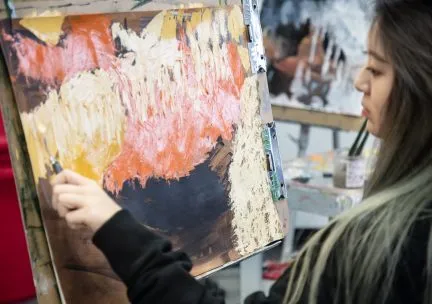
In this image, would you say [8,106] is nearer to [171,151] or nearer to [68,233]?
[68,233]

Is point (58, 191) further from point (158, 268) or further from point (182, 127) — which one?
point (182, 127)

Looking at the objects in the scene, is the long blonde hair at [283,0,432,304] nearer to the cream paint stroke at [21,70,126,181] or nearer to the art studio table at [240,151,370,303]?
the cream paint stroke at [21,70,126,181]

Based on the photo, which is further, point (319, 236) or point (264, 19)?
point (264, 19)

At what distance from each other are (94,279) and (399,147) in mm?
519

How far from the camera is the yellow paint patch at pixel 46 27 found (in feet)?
2.65

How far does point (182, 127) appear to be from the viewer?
1032 millimetres

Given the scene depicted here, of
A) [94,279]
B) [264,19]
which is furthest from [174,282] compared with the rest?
[264,19]

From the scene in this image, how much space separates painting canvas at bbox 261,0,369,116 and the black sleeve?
1.84 m

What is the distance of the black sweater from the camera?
0.76 metres

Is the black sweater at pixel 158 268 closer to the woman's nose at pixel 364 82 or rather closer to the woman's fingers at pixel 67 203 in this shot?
the woman's fingers at pixel 67 203

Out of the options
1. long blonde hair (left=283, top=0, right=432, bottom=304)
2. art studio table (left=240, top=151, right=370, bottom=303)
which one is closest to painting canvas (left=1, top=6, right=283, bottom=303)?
long blonde hair (left=283, top=0, right=432, bottom=304)

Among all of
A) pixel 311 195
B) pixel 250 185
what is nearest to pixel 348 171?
pixel 311 195

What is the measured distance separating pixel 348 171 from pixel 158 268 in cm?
121

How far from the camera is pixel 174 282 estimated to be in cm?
81
